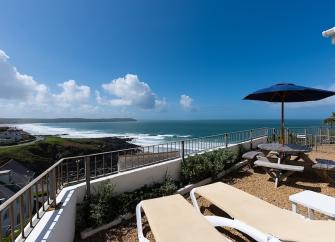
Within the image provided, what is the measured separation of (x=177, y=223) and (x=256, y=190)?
3.41m

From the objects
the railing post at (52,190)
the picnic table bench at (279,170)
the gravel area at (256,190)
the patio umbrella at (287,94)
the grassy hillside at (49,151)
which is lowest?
the grassy hillside at (49,151)

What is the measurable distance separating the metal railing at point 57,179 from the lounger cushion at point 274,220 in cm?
245

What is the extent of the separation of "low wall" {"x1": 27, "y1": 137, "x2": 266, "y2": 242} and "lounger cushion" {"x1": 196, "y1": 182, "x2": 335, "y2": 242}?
6.02ft

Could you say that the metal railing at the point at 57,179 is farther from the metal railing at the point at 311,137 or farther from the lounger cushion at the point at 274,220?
the metal railing at the point at 311,137

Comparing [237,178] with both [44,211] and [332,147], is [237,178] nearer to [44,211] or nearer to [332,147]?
[44,211]

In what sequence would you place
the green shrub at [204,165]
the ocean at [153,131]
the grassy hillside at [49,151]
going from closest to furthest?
the green shrub at [204,165] → the grassy hillside at [49,151] → the ocean at [153,131]

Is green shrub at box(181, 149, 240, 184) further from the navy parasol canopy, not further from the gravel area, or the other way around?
the navy parasol canopy

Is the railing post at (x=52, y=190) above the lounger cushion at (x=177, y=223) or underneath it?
above

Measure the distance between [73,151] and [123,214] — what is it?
41599 mm

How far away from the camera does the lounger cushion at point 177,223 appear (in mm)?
2363

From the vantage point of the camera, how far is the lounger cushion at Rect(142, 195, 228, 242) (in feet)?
7.75

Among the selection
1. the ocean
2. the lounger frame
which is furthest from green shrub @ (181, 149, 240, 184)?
the ocean

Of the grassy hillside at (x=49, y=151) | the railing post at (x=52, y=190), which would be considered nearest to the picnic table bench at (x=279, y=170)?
the railing post at (x=52, y=190)

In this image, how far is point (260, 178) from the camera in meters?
6.23
